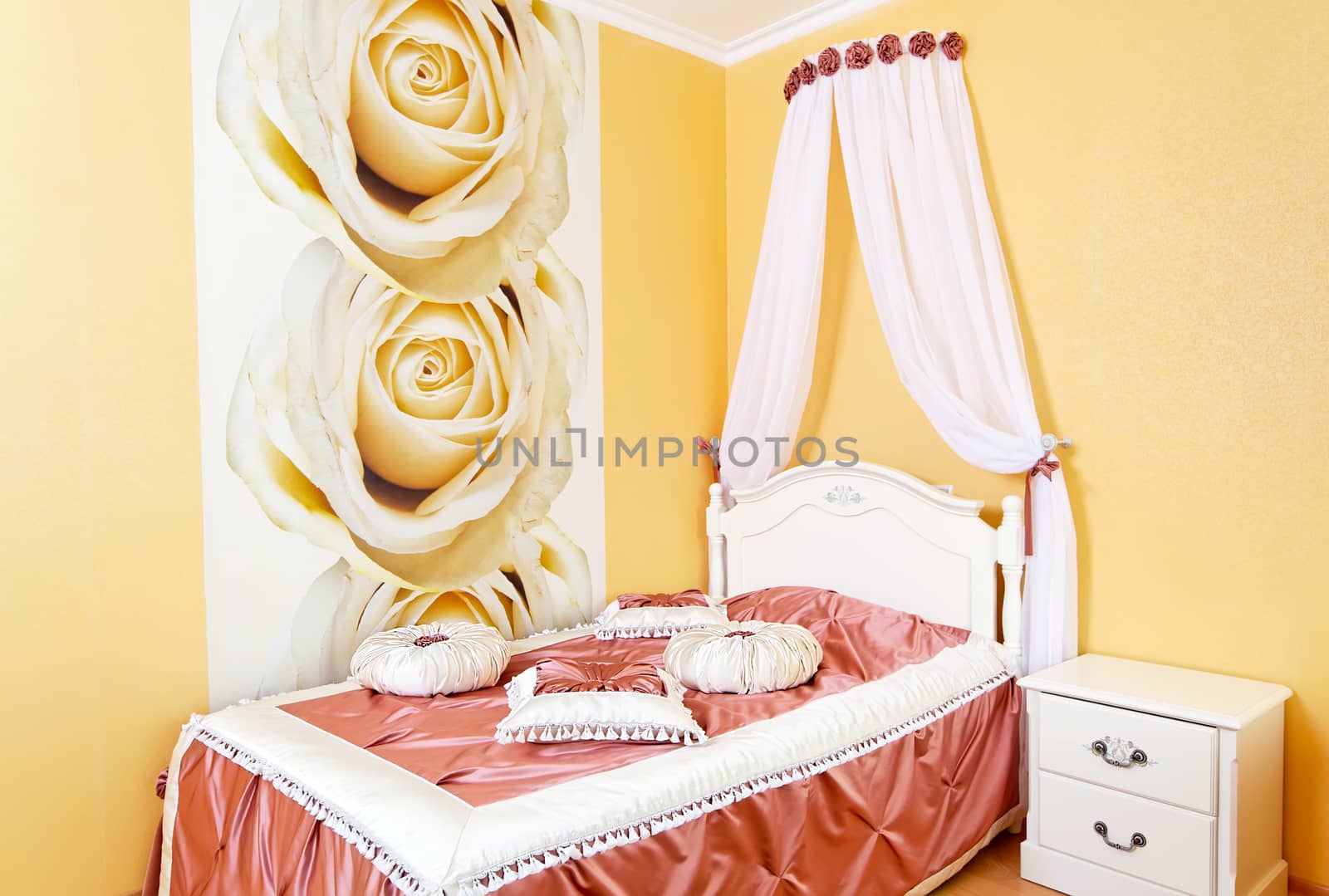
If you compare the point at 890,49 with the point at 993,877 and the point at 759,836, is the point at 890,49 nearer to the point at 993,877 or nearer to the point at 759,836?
the point at 759,836

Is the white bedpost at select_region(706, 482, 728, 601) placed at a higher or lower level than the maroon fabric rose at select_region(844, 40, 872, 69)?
lower

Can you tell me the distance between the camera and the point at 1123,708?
2.44 m

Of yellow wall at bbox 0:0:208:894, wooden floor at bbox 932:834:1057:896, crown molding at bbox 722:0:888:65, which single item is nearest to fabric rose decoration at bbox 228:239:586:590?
yellow wall at bbox 0:0:208:894

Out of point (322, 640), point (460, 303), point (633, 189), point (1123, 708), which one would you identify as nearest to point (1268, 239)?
point (1123, 708)

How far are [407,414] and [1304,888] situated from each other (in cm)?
299

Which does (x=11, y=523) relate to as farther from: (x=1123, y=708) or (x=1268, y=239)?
(x=1268, y=239)

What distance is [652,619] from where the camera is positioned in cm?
307

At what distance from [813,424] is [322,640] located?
2.06 meters

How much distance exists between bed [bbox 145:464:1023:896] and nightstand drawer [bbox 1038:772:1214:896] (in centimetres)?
20

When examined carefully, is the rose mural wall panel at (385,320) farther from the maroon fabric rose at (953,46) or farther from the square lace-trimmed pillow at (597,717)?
the maroon fabric rose at (953,46)

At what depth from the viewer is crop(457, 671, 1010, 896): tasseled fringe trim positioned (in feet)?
5.24

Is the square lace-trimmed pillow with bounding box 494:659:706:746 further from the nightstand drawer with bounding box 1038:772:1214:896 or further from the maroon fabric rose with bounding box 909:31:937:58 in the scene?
the maroon fabric rose with bounding box 909:31:937:58

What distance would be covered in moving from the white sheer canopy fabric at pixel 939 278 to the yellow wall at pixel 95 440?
2138mm

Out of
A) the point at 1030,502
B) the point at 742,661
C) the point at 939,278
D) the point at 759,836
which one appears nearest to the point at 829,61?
the point at 939,278
